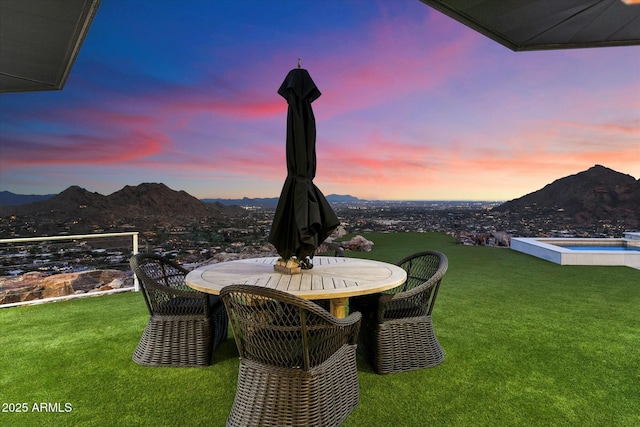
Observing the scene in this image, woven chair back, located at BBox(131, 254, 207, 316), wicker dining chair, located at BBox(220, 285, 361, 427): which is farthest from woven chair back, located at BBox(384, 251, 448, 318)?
woven chair back, located at BBox(131, 254, 207, 316)

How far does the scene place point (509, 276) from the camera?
239 inches

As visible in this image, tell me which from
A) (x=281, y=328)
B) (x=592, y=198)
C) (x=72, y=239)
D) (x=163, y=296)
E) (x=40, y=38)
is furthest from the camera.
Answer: (x=592, y=198)

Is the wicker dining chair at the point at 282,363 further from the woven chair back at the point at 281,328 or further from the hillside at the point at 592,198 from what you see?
the hillside at the point at 592,198

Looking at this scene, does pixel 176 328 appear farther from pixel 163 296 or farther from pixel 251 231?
pixel 251 231

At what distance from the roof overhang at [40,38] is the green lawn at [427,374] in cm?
306

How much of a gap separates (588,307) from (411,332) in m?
3.02

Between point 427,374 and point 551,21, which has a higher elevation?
point 551,21

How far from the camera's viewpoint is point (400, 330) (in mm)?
2480

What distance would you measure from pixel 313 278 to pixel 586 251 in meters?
7.04

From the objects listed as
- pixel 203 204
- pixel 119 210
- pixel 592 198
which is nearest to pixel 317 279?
pixel 203 204

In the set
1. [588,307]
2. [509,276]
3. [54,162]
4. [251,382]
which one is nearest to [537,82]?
[509,276]

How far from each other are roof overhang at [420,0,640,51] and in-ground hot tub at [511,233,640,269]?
3.82 m

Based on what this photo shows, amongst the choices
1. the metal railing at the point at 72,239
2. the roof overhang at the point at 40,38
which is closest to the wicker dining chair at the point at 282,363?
the roof overhang at the point at 40,38

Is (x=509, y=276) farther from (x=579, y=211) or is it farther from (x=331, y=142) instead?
(x=579, y=211)
